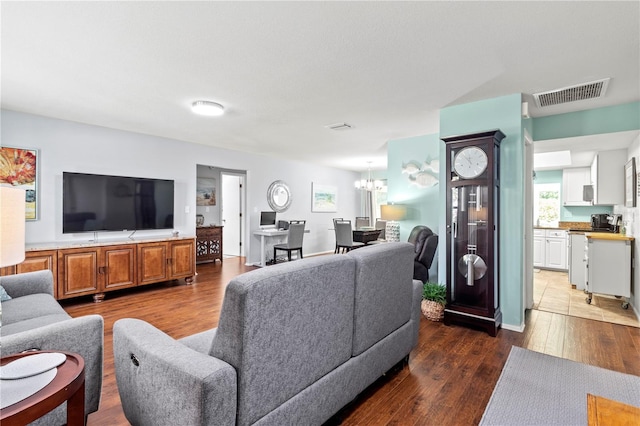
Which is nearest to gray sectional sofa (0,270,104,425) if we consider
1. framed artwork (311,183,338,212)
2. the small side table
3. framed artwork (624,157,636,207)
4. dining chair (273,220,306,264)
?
the small side table

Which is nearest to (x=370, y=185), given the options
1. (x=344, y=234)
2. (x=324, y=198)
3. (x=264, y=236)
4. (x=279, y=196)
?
(x=324, y=198)

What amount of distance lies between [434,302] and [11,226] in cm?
342

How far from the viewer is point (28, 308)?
7.45 feet

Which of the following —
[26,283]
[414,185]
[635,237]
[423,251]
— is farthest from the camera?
[414,185]

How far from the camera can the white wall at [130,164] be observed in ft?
13.2

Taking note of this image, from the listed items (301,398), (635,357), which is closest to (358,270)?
(301,398)

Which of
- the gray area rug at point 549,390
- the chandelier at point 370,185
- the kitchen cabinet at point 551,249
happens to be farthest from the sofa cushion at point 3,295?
the kitchen cabinet at point 551,249

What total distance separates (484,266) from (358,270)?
197 centimetres

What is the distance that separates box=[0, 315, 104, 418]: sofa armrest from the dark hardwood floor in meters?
0.28

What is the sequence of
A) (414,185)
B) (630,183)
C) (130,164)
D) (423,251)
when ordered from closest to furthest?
→ (630,183) < (423,251) < (130,164) < (414,185)

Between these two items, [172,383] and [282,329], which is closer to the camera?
[172,383]

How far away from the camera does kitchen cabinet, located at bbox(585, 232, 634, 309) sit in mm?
3766

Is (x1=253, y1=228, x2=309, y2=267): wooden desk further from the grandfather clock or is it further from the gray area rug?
the gray area rug

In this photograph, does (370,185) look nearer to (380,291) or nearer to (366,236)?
(366,236)
